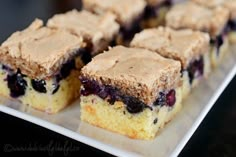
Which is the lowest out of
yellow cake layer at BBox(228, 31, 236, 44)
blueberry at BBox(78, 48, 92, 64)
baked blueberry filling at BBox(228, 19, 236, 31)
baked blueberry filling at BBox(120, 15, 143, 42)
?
yellow cake layer at BBox(228, 31, 236, 44)

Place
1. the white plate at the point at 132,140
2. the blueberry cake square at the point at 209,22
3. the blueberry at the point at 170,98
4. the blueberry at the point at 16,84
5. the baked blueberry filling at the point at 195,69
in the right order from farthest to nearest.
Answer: the blueberry cake square at the point at 209,22 → the baked blueberry filling at the point at 195,69 → the blueberry at the point at 16,84 → the blueberry at the point at 170,98 → the white plate at the point at 132,140

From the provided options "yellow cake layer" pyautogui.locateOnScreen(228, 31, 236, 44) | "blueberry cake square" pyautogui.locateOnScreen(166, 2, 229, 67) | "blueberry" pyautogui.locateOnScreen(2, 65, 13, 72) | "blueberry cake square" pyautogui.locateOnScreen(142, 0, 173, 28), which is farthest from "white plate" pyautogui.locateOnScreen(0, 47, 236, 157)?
"blueberry cake square" pyautogui.locateOnScreen(142, 0, 173, 28)

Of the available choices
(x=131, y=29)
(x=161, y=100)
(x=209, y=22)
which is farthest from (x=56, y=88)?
(x=209, y=22)

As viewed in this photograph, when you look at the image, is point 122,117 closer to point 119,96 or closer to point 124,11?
point 119,96

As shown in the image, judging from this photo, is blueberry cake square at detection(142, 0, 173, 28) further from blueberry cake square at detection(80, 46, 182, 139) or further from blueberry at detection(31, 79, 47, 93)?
blueberry at detection(31, 79, 47, 93)

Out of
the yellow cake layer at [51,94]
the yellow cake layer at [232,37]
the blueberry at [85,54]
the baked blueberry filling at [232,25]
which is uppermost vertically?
the blueberry at [85,54]

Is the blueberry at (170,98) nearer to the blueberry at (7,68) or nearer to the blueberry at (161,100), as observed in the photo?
the blueberry at (161,100)

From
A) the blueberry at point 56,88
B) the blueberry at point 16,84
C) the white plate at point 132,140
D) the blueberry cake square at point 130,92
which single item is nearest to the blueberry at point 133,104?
the blueberry cake square at point 130,92
